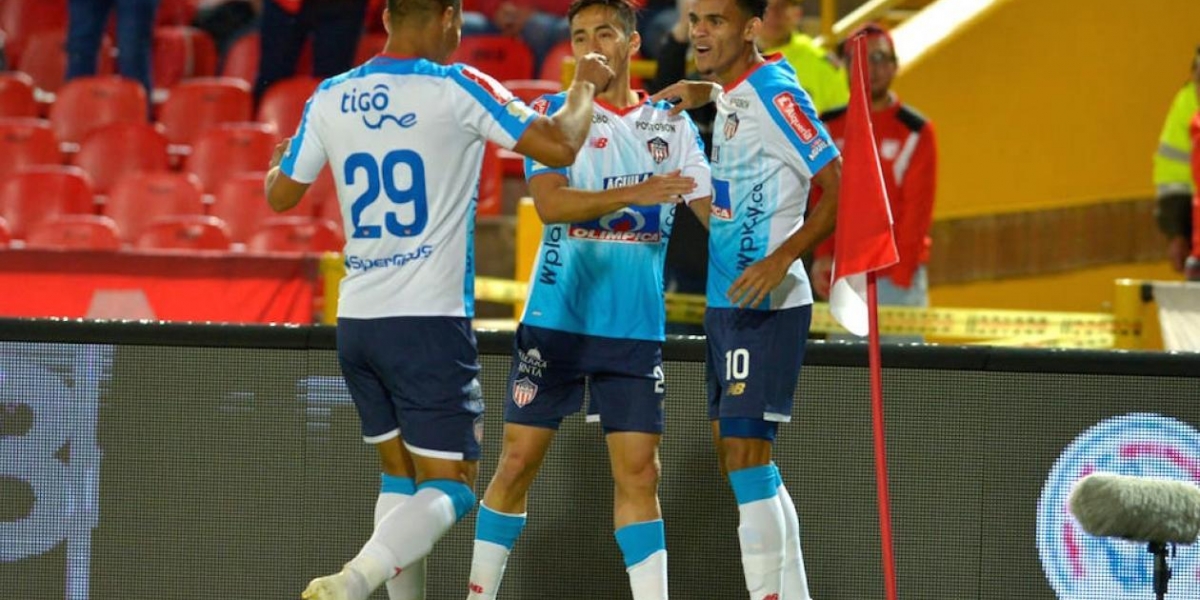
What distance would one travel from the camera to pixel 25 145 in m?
12.8

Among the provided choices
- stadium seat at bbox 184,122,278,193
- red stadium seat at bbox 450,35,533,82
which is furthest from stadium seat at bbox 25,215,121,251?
red stadium seat at bbox 450,35,533,82

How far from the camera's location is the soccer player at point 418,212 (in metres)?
5.16

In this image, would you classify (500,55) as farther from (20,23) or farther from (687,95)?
(687,95)

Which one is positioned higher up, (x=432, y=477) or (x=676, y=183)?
(x=676, y=183)

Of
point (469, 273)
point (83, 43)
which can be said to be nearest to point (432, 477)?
point (469, 273)

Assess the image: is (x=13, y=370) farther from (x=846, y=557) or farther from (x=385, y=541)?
(x=846, y=557)

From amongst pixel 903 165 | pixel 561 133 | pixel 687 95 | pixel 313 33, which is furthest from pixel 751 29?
pixel 313 33

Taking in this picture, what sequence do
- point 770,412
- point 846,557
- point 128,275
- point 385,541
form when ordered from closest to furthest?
1. point 385,541
2. point 770,412
3. point 846,557
4. point 128,275

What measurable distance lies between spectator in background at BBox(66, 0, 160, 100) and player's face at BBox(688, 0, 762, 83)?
7921 millimetres

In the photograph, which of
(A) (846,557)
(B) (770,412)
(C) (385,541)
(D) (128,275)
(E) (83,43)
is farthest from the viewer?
(E) (83,43)

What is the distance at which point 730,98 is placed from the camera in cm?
585

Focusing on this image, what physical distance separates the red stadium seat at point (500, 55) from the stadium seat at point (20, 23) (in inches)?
136

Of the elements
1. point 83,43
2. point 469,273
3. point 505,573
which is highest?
point 83,43

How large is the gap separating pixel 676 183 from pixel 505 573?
1.65m
